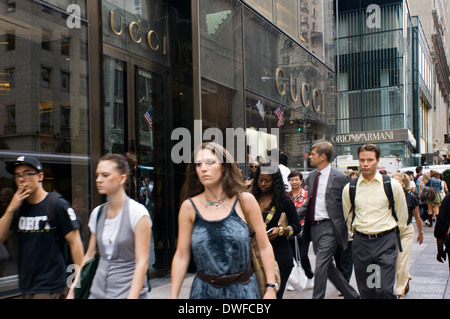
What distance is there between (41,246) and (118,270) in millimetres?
754

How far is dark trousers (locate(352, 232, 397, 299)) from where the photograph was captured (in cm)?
542

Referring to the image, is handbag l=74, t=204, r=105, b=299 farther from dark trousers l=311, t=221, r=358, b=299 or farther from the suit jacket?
the suit jacket

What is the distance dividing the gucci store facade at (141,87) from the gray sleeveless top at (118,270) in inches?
65.8

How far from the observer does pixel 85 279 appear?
11.5ft

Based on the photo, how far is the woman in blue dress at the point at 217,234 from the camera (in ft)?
10.5

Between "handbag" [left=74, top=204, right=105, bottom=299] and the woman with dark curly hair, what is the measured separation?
86.9 inches

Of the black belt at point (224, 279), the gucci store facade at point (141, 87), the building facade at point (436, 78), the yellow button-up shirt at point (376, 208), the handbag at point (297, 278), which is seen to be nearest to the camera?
the black belt at point (224, 279)

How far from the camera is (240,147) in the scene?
35.6 ft

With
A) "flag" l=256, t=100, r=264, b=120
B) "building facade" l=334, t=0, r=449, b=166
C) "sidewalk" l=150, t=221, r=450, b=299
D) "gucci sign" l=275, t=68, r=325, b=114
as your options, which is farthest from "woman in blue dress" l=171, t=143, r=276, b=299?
"building facade" l=334, t=0, r=449, b=166

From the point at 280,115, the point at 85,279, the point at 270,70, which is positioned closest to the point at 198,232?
the point at 85,279

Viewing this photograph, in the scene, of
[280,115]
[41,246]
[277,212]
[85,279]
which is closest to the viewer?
[85,279]

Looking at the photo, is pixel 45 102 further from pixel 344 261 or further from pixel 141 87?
pixel 344 261

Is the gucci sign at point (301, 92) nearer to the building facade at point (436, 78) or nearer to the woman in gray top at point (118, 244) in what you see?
the woman in gray top at point (118, 244)

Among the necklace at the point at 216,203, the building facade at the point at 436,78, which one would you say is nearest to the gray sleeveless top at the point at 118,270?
the necklace at the point at 216,203
